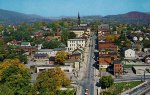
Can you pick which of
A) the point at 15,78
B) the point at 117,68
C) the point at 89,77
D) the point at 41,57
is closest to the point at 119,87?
the point at 89,77

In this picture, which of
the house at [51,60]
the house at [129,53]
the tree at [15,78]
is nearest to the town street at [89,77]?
the house at [51,60]

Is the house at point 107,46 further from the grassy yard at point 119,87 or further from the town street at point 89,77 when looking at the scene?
the grassy yard at point 119,87

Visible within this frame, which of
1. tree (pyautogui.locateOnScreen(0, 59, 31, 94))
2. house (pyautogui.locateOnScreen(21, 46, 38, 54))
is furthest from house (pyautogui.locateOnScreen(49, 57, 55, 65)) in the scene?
tree (pyautogui.locateOnScreen(0, 59, 31, 94))

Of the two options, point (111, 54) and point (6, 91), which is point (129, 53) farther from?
point (6, 91)

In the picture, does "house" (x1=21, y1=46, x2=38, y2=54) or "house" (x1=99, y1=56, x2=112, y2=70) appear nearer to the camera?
"house" (x1=99, y1=56, x2=112, y2=70)

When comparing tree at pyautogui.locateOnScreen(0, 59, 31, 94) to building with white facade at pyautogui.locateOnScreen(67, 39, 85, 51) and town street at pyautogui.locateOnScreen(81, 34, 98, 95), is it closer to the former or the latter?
town street at pyautogui.locateOnScreen(81, 34, 98, 95)

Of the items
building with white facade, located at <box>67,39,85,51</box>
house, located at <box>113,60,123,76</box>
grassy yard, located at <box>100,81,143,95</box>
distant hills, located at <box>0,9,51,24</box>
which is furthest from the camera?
distant hills, located at <box>0,9,51,24</box>
